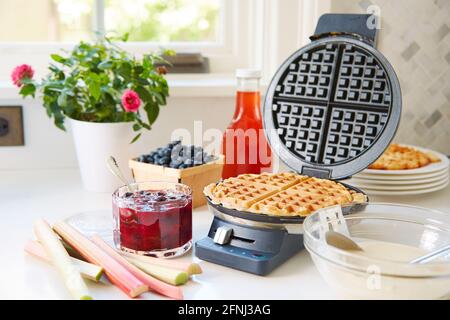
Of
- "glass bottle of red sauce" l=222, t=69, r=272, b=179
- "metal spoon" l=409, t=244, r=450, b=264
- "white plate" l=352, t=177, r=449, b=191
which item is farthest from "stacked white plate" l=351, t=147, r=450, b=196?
"metal spoon" l=409, t=244, r=450, b=264

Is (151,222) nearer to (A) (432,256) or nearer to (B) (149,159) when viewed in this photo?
(B) (149,159)

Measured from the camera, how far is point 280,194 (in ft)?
4.33

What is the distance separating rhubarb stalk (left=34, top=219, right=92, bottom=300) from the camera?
100 centimetres

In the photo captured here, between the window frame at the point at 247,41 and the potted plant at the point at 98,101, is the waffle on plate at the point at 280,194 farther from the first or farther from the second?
the window frame at the point at 247,41

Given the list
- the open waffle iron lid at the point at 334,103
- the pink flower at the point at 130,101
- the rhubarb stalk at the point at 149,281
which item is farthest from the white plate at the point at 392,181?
the rhubarb stalk at the point at 149,281

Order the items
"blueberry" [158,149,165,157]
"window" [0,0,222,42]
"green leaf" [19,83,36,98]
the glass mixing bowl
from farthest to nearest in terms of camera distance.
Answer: "window" [0,0,222,42], "green leaf" [19,83,36,98], "blueberry" [158,149,165,157], the glass mixing bowl

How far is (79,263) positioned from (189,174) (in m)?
0.44

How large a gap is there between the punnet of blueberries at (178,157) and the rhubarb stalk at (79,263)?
15.9 inches

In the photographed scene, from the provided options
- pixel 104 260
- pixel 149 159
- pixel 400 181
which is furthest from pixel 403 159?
pixel 104 260

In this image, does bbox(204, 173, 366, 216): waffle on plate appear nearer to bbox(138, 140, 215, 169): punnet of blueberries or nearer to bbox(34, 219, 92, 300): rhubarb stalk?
bbox(138, 140, 215, 169): punnet of blueberries

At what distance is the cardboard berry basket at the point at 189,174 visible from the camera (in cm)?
147

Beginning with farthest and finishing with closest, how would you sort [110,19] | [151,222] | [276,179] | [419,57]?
1. [110,19]
2. [419,57]
3. [276,179]
4. [151,222]
